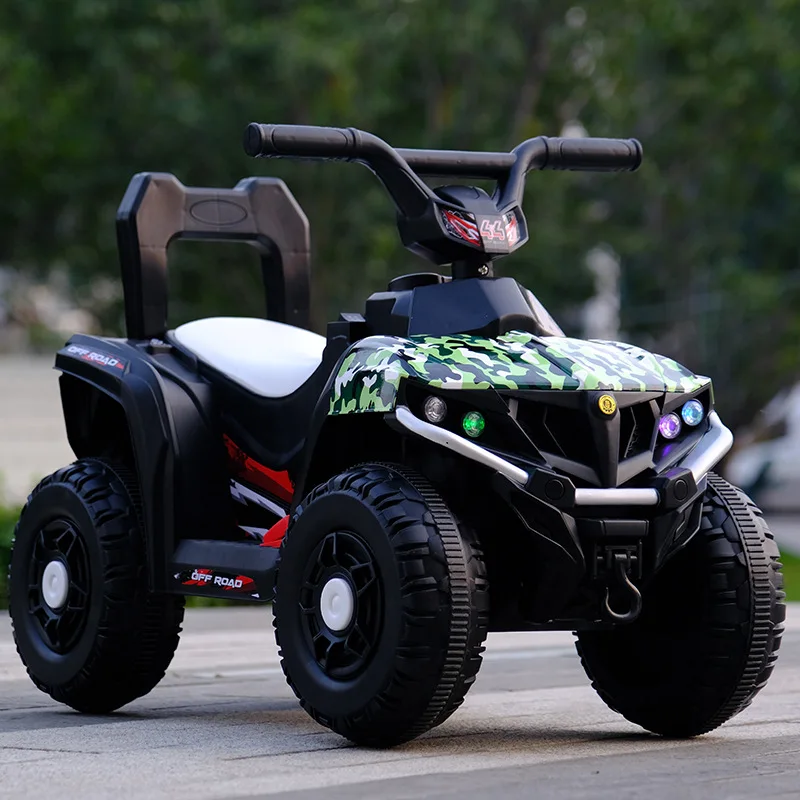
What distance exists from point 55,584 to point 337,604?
1781 mm

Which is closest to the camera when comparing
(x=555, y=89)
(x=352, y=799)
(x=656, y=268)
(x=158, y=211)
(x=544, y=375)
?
(x=352, y=799)

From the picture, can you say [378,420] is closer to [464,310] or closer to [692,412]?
[464,310]

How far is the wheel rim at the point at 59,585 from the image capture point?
7.73 meters

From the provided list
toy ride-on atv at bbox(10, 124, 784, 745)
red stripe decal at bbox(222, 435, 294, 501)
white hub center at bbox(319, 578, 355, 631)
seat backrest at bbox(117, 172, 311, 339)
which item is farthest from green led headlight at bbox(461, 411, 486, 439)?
seat backrest at bbox(117, 172, 311, 339)

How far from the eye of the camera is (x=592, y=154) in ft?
25.2

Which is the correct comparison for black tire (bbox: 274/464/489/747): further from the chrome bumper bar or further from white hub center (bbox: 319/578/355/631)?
the chrome bumper bar

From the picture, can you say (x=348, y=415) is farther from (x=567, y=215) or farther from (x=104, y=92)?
(x=567, y=215)

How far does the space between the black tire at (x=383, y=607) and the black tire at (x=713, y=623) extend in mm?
942

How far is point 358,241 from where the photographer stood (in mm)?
22938

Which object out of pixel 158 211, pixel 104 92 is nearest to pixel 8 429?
pixel 104 92

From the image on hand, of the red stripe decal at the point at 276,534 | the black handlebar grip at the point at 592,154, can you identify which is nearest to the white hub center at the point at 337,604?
the red stripe decal at the point at 276,534

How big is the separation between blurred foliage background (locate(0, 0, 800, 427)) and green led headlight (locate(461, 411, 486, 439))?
50.4 ft

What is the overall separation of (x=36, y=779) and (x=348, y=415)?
5.42 ft

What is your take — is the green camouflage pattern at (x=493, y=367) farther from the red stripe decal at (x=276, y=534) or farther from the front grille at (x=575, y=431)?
the red stripe decal at (x=276, y=534)
